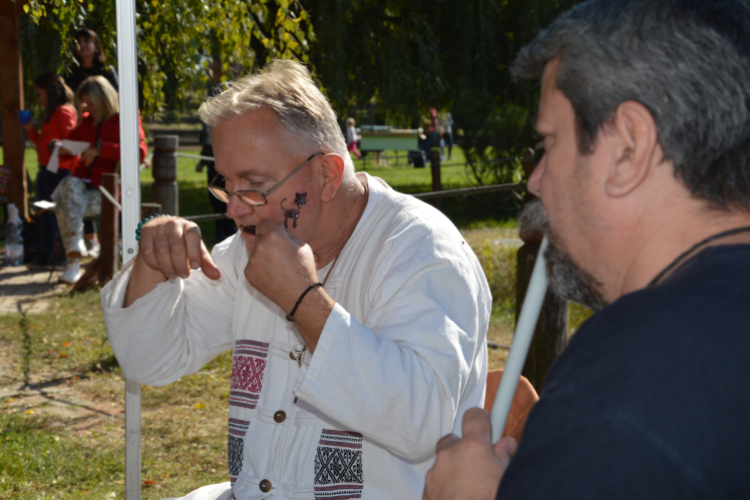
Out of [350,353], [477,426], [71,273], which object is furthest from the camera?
[71,273]

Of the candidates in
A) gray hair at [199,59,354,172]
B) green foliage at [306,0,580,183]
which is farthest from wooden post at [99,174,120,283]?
gray hair at [199,59,354,172]

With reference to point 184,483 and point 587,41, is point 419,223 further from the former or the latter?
point 184,483

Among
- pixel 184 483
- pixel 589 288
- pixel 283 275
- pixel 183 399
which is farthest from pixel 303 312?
pixel 183 399

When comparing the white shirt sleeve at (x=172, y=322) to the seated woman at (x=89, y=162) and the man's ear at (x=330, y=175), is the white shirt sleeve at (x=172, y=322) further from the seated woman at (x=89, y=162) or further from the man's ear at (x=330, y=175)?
the seated woman at (x=89, y=162)

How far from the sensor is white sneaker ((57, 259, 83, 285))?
6.71m

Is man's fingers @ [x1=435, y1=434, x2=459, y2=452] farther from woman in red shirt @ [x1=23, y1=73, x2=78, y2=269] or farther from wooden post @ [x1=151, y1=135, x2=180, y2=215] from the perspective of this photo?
woman in red shirt @ [x1=23, y1=73, x2=78, y2=269]

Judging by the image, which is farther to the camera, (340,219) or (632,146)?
(340,219)

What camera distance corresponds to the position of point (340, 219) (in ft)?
6.49

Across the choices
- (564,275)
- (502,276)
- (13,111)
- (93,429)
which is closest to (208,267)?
(564,275)

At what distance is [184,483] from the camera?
3.41m

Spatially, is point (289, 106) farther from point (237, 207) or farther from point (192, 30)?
point (192, 30)

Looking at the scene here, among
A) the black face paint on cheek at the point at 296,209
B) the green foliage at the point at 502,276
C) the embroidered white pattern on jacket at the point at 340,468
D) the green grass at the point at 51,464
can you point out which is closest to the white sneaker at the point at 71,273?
the green grass at the point at 51,464

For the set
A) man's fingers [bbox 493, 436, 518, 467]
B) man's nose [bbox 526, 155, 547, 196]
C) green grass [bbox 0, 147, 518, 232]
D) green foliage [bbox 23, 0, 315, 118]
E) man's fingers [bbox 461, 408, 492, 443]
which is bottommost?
green grass [bbox 0, 147, 518, 232]

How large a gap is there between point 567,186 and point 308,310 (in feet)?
2.25
